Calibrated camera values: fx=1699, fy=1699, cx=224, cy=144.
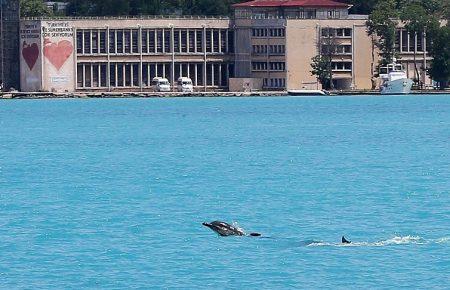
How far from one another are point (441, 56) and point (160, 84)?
104ft

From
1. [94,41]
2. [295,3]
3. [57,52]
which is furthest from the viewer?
[94,41]

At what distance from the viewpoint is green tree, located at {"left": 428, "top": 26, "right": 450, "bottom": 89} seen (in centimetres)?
17925

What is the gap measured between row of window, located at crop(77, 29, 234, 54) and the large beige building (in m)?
0.11

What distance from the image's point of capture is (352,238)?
4666cm

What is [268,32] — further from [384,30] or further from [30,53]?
[30,53]

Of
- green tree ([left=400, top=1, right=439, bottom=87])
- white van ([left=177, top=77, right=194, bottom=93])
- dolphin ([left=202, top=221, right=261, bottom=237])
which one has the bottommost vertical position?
white van ([left=177, top=77, right=194, bottom=93])

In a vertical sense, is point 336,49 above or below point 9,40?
below

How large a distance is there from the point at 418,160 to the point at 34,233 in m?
33.6

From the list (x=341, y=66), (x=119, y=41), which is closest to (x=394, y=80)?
(x=341, y=66)

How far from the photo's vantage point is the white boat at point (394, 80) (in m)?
178

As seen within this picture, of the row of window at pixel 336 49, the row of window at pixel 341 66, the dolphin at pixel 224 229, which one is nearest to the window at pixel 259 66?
the row of window at pixel 336 49

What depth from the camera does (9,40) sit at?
186 m

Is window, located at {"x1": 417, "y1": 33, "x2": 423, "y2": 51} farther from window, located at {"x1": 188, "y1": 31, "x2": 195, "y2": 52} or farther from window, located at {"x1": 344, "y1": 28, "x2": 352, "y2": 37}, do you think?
window, located at {"x1": 188, "y1": 31, "x2": 195, "y2": 52}

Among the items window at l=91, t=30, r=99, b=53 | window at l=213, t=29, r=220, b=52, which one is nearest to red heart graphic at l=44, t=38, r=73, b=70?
window at l=91, t=30, r=99, b=53
